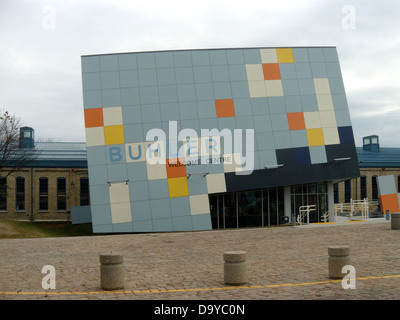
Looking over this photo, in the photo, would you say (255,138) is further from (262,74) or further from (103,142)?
(103,142)

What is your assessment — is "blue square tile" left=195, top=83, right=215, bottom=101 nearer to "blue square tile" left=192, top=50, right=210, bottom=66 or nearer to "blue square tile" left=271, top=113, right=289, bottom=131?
"blue square tile" left=192, top=50, right=210, bottom=66

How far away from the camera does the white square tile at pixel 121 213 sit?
30875 millimetres

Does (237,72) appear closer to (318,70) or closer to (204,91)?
(204,91)

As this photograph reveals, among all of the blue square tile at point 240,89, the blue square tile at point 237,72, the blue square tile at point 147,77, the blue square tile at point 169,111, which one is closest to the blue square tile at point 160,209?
the blue square tile at point 169,111

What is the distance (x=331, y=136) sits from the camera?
34.4 meters

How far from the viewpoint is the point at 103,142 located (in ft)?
104

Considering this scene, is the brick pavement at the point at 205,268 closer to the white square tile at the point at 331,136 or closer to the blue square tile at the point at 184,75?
the white square tile at the point at 331,136

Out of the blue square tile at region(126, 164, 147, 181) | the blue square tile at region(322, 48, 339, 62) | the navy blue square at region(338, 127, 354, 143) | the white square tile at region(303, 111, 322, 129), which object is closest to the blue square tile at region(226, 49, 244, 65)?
the white square tile at region(303, 111, 322, 129)

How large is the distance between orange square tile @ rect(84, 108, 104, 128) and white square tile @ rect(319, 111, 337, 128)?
57.8 ft

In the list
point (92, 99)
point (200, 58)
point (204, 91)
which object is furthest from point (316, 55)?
point (92, 99)

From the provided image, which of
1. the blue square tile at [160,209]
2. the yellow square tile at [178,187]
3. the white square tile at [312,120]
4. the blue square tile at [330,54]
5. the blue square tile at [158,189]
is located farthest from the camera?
the blue square tile at [330,54]

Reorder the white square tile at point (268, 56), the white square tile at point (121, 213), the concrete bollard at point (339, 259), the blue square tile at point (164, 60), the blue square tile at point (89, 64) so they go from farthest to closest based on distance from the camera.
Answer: the white square tile at point (268, 56), the blue square tile at point (164, 60), the blue square tile at point (89, 64), the white square tile at point (121, 213), the concrete bollard at point (339, 259)

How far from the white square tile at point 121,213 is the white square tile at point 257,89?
13.1m

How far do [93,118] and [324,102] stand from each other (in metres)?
18.7
